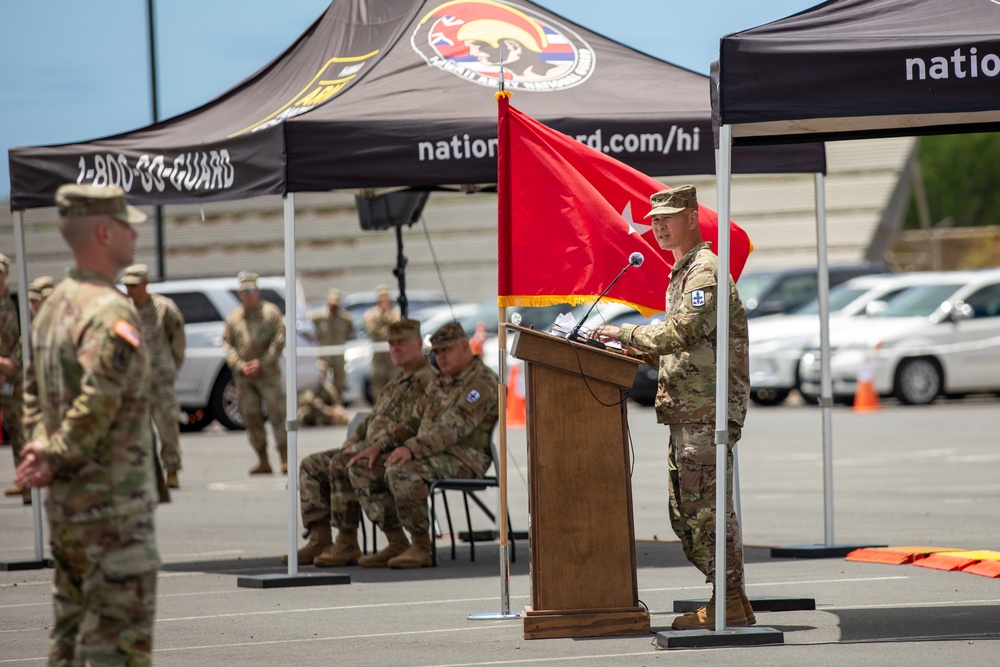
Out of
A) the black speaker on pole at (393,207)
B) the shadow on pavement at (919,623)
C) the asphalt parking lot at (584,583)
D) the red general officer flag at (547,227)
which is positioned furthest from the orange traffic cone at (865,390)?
the red general officer flag at (547,227)

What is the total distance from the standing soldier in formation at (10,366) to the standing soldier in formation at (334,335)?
10.1 m

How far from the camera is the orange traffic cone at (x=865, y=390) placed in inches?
899

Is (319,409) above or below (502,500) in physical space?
below

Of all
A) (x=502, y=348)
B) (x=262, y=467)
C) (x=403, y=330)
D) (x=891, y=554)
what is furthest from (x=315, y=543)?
(x=262, y=467)

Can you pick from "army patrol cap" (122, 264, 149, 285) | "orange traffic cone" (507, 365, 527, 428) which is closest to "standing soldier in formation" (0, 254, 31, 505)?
"army patrol cap" (122, 264, 149, 285)

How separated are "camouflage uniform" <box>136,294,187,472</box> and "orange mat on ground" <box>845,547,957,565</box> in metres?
7.17

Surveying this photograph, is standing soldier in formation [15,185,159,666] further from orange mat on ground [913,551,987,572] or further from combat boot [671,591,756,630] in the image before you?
orange mat on ground [913,551,987,572]

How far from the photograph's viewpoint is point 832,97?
6.62m

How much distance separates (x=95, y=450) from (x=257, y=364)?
11475mm

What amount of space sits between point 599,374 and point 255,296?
1006 centimetres

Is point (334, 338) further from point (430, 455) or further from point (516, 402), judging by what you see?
point (430, 455)

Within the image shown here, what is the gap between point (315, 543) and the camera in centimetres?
1025

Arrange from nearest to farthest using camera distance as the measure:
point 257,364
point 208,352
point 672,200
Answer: point 672,200 < point 257,364 < point 208,352

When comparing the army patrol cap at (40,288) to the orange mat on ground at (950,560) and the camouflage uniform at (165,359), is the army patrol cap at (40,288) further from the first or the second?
the orange mat on ground at (950,560)
